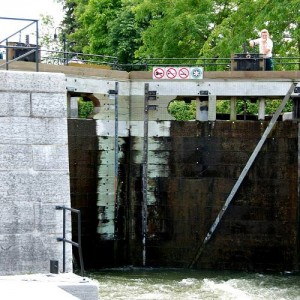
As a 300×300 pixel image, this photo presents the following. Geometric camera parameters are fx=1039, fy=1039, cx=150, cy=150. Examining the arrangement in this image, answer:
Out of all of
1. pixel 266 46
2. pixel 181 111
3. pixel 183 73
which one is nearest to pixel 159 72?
pixel 183 73

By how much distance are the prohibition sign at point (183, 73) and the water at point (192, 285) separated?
4432mm

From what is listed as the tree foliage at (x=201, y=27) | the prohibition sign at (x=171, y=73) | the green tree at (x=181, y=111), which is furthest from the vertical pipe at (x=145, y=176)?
the green tree at (x=181, y=111)

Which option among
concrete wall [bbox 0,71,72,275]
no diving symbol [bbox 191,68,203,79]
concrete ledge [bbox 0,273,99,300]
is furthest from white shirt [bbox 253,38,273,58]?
concrete ledge [bbox 0,273,99,300]

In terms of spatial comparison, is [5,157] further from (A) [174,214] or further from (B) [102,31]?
(B) [102,31]

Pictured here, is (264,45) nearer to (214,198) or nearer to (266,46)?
(266,46)

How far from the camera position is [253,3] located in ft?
103

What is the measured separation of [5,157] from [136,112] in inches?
508

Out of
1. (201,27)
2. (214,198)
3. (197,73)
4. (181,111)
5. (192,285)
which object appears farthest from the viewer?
(181,111)

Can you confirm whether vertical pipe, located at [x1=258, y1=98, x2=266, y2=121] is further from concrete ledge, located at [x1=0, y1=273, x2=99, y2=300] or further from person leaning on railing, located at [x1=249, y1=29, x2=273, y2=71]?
concrete ledge, located at [x1=0, y1=273, x2=99, y2=300]

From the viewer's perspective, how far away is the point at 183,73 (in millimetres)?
23859

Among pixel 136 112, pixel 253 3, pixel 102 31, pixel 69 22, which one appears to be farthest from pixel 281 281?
pixel 69 22

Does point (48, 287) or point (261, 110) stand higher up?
point (261, 110)

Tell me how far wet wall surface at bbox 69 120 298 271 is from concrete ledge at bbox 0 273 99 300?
12.7m

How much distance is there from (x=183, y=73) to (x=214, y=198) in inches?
116
